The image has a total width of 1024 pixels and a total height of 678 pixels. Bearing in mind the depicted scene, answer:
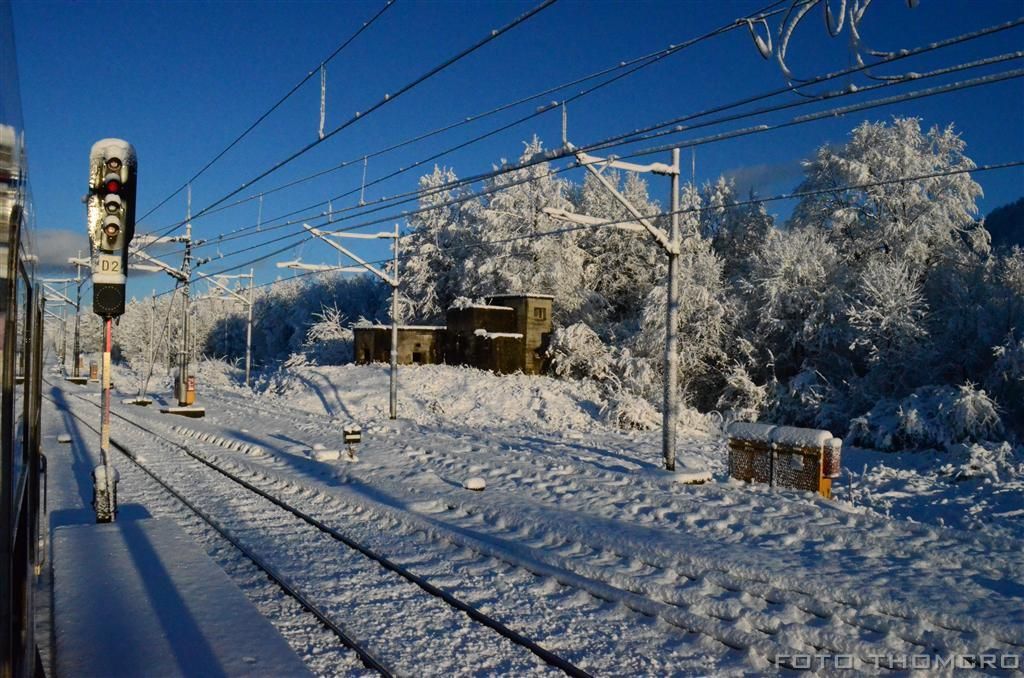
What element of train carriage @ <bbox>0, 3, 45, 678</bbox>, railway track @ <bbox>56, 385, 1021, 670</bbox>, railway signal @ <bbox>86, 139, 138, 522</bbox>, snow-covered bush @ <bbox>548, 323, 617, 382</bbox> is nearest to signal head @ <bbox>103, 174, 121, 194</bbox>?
railway signal @ <bbox>86, 139, 138, 522</bbox>

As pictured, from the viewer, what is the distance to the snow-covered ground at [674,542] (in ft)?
23.0

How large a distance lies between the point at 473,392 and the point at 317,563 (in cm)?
2606

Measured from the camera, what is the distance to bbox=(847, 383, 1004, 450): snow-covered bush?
25.0 m

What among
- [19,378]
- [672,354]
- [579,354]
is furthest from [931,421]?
[19,378]

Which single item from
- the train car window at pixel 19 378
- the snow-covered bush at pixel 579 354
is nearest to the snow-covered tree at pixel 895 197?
the snow-covered bush at pixel 579 354

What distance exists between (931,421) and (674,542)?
66.9 feet

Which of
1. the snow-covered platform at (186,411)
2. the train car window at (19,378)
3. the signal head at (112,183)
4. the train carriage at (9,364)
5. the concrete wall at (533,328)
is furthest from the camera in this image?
the concrete wall at (533,328)

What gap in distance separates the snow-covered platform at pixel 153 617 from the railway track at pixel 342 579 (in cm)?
66

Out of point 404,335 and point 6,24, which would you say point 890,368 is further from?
point 6,24

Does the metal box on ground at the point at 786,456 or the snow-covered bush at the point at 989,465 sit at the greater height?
the metal box on ground at the point at 786,456

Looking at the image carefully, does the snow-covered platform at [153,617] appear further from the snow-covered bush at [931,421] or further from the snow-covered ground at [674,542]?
the snow-covered bush at [931,421]

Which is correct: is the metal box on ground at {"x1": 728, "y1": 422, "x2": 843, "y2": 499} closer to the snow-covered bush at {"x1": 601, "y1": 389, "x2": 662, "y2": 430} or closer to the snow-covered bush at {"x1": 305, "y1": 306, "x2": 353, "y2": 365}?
the snow-covered bush at {"x1": 601, "y1": 389, "x2": 662, "y2": 430}

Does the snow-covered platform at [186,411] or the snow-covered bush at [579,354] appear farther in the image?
the snow-covered bush at [579,354]

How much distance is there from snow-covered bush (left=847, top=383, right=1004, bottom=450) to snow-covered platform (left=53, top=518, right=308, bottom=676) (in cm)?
2438
